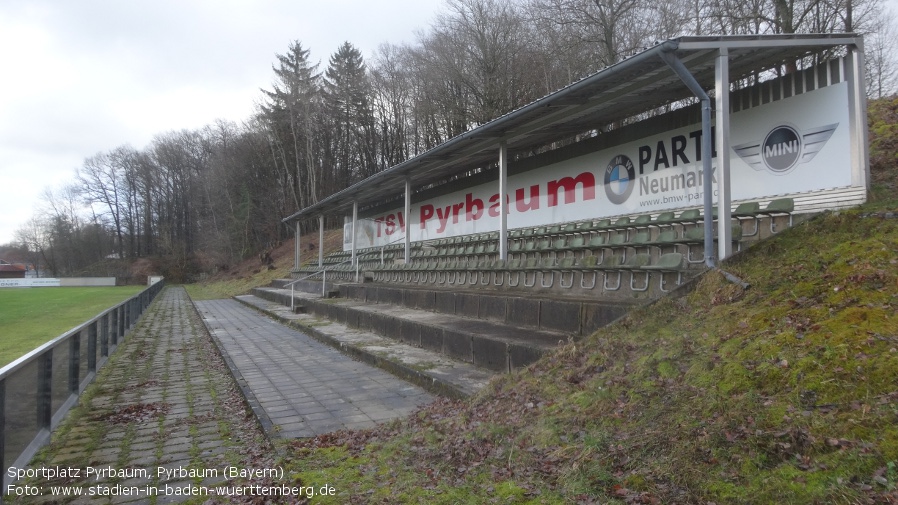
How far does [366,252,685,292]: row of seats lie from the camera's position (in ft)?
21.9

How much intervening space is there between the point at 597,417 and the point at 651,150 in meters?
7.24

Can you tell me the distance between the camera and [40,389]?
462cm

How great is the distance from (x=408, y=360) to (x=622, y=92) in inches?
204

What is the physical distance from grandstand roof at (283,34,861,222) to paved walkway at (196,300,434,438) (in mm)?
4749

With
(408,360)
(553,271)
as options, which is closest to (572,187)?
(553,271)

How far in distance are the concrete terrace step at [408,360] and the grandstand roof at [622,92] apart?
4.08m

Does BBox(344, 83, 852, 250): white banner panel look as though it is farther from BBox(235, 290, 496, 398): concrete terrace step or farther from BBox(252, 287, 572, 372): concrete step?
BBox(235, 290, 496, 398): concrete terrace step

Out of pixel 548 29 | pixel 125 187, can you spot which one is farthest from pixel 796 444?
pixel 125 187

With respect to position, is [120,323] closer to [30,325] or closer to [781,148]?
[30,325]

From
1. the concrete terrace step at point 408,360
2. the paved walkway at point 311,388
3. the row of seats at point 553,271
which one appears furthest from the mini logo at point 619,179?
the paved walkway at point 311,388

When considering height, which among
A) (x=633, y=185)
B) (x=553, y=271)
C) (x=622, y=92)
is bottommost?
(x=553, y=271)

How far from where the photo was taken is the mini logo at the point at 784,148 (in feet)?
23.2

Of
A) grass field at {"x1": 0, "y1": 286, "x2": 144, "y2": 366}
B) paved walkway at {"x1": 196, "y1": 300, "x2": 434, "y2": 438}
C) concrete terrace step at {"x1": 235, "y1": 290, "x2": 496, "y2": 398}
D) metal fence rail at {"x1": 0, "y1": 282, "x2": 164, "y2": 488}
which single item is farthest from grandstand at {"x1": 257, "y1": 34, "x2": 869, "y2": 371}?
grass field at {"x1": 0, "y1": 286, "x2": 144, "y2": 366}

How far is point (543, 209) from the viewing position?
12.7 meters
